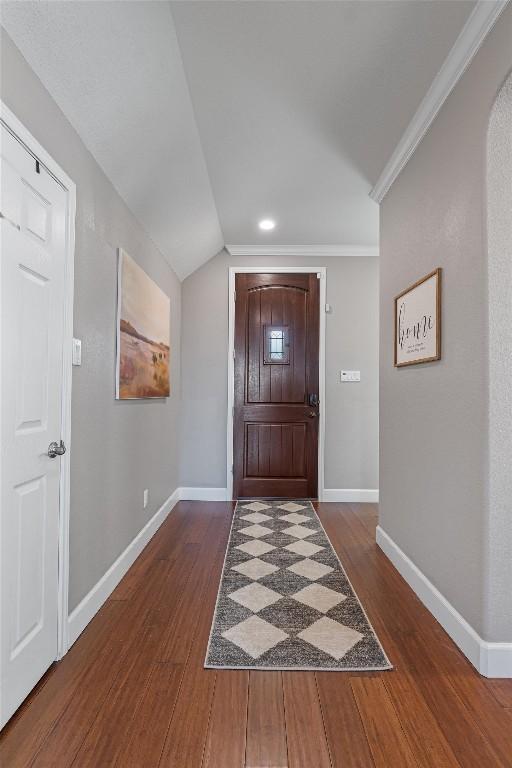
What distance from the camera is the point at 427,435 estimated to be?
2.40 m

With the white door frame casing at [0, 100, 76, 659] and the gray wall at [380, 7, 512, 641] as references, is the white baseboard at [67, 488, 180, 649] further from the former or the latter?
the gray wall at [380, 7, 512, 641]

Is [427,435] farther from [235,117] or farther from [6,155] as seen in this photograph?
[6,155]

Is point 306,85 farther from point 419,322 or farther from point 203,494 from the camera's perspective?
point 203,494

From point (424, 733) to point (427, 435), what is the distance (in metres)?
1.30

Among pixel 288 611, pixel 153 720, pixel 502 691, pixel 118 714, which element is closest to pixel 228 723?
pixel 153 720

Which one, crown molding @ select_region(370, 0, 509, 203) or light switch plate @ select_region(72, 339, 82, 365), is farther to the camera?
light switch plate @ select_region(72, 339, 82, 365)

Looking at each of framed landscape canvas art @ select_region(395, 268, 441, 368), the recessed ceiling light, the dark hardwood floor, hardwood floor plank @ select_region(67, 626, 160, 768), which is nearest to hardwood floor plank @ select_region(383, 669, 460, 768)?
the dark hardwood floor

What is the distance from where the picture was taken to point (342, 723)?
59.3 inches

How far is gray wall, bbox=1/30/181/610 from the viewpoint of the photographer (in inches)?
66.6

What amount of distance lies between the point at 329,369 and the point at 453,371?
2545mm

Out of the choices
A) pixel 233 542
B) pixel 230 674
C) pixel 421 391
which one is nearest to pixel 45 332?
pixel 230 674

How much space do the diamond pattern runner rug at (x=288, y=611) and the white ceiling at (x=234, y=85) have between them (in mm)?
2276

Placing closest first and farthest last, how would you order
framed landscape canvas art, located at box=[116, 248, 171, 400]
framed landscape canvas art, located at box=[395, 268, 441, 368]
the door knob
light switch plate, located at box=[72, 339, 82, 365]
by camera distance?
the door knob → light switch plate, located at box=[72, 339, 82, 365] → framed landscape canvas art, located at box=[395, 268, 441, 368] → framed landscape canvas art, located at box=[116, 248, 171, 400]

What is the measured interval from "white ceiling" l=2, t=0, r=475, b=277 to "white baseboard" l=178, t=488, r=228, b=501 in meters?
2.54
